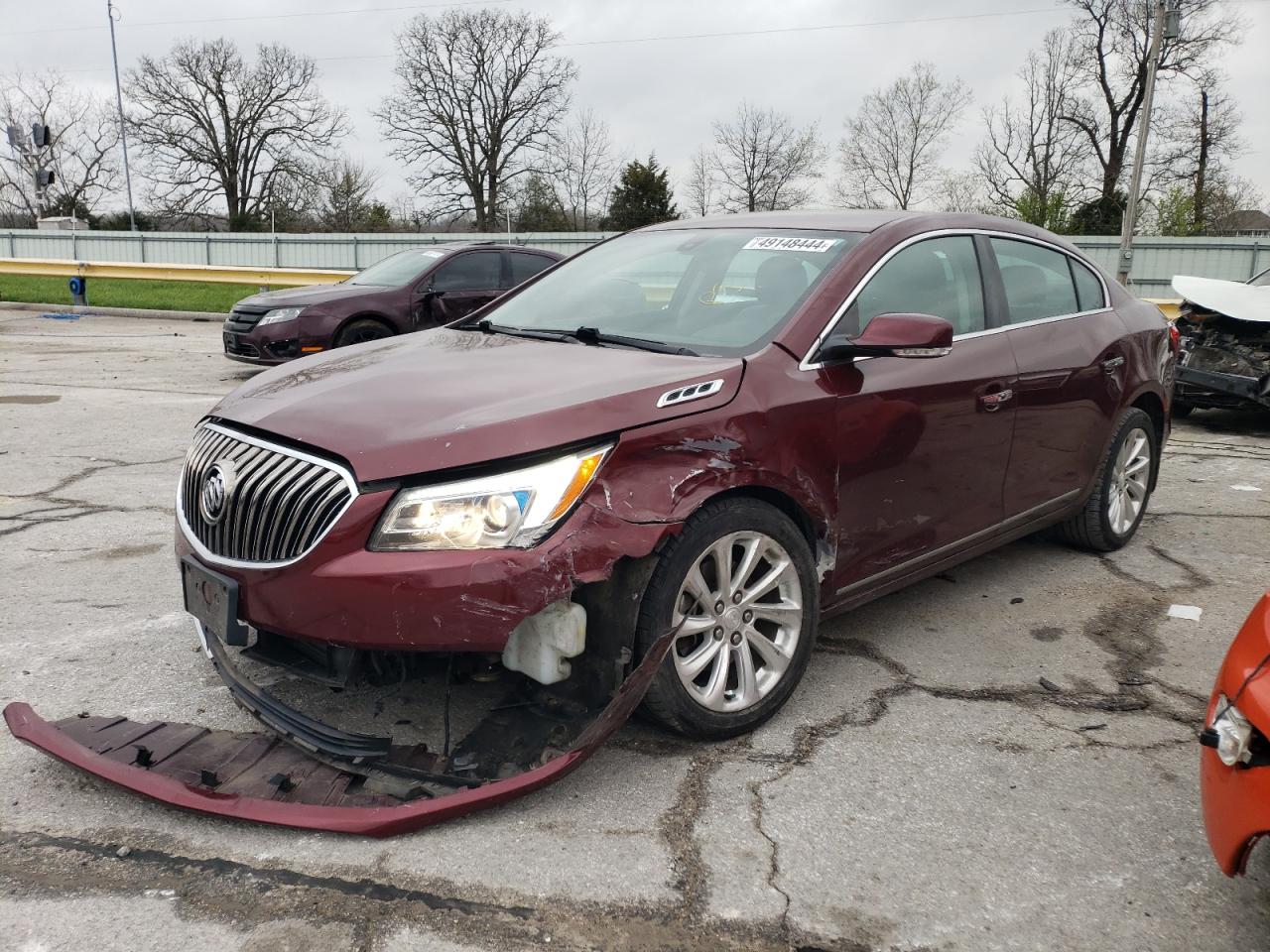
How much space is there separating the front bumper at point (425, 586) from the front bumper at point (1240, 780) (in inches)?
56.2

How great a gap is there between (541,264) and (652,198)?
134 feet

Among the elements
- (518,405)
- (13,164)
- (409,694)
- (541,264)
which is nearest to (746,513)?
(518,405)

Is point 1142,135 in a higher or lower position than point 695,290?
higher

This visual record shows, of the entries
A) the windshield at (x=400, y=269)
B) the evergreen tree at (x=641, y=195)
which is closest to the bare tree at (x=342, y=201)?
the evergreen tree at (x=641, y=195)

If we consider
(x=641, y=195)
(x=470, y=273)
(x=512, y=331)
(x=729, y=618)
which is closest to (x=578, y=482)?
(x=729, y=618)

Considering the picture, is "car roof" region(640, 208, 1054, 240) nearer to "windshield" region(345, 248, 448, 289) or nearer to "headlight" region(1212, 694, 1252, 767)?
"headlight" region(1212, 694, 1252, 767)

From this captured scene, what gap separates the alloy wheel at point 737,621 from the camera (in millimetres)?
3000

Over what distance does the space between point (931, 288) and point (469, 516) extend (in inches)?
84.2

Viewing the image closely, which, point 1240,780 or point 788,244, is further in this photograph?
point 788,244

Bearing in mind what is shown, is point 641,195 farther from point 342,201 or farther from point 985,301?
point 985,301

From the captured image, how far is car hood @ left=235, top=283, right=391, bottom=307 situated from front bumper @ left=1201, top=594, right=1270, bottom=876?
941 cm

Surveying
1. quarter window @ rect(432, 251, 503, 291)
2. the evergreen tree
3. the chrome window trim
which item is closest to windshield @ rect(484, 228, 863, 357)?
the chrome window trim

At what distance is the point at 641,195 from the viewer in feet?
168

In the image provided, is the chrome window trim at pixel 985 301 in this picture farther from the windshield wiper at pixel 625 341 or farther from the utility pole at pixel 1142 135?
the utility pole at pixel 1142 135
